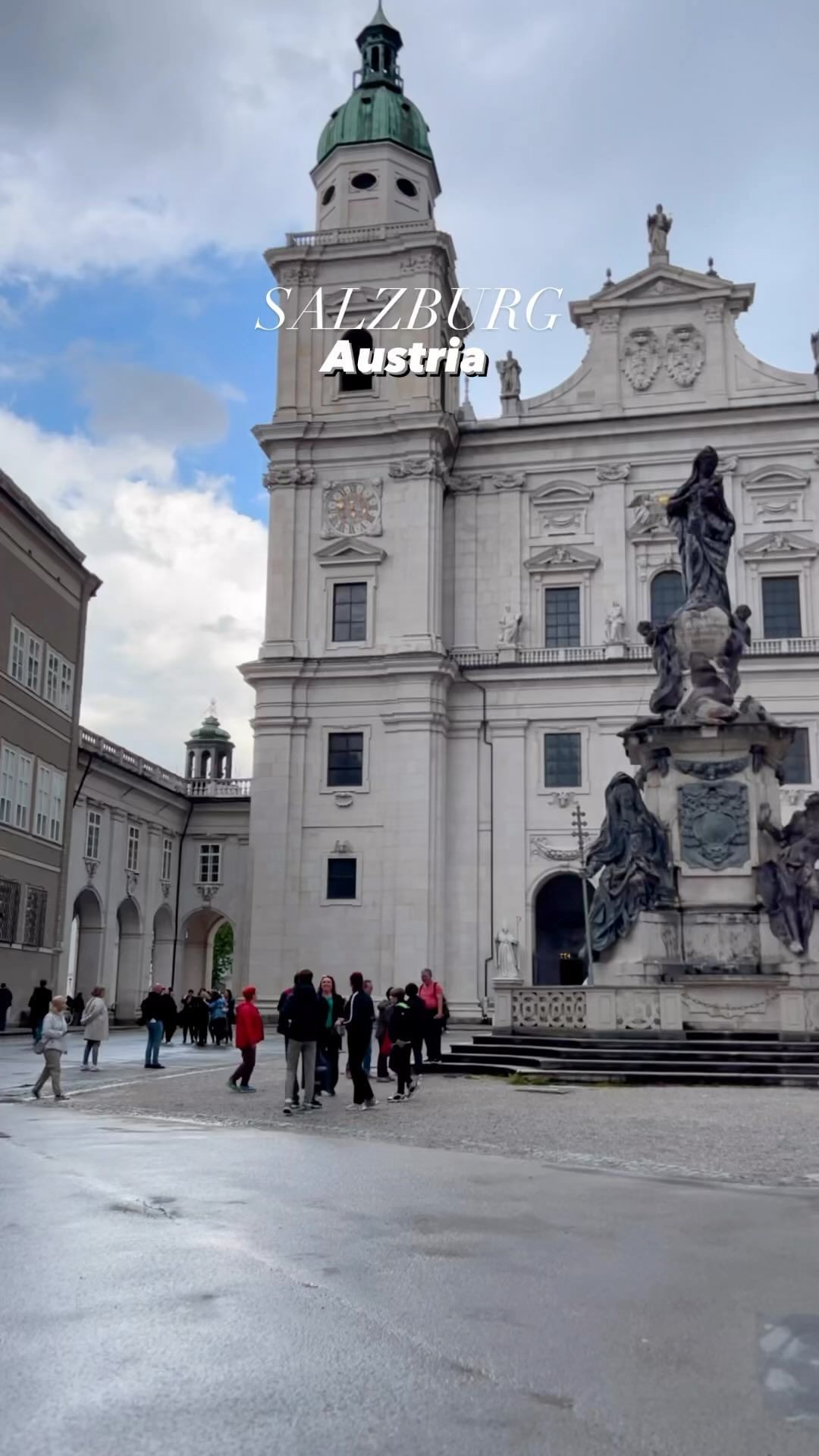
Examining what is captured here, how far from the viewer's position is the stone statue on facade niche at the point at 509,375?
4919cm

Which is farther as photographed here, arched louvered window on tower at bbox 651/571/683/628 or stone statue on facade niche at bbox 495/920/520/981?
arched louvered window on tower at bbox 651/571/683/628

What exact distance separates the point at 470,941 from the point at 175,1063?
65.8 ft

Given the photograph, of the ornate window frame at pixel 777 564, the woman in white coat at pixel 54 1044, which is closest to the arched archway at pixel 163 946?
the ornate window frame at pixel 777 564

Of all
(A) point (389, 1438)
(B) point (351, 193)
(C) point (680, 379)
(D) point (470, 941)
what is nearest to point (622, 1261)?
(A) point (389, 1438)

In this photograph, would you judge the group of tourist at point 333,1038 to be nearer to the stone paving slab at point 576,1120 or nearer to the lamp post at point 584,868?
the stone paving slab at point 576,1120

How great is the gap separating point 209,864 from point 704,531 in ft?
118

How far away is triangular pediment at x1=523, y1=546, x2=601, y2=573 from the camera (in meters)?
46.0

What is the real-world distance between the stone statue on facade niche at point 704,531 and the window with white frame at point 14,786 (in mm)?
19486

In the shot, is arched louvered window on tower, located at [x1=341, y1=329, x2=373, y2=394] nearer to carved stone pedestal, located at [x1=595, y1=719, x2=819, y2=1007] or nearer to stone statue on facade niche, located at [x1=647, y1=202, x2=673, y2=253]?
stone statue on facade niche, located at [x1=647, y1=202, x2=673, y2=253]

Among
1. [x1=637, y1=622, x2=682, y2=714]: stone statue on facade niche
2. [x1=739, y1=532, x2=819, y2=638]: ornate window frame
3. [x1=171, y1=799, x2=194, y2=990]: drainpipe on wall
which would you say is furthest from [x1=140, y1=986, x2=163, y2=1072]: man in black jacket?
[x1=171, y1=799, x2=194, y2=990]: drainpipe on wall

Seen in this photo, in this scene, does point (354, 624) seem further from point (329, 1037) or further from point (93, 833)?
point (329, 1037)

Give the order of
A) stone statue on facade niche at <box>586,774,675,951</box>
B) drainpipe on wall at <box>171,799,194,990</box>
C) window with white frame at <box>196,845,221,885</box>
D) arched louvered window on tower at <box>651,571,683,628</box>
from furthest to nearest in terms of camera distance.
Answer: window with white frame at <box>196,845,221,885</box>, drainpipe on wall at <box>171,799,194,990</box>, arched louvered window on tower at <box>651,571,683,628</box>, stone statue on facade niche at <box>586,774,675,951</box>

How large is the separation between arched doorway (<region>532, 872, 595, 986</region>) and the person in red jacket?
83.7 ft

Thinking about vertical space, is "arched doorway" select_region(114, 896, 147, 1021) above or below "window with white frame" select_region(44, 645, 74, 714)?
below
